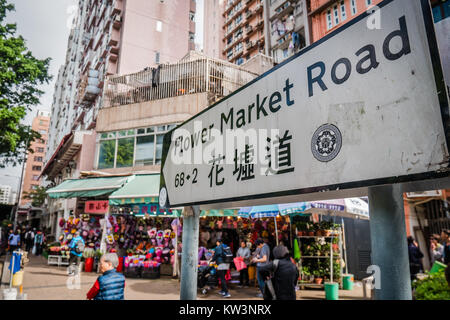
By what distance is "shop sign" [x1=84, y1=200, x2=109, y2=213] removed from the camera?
1405cm

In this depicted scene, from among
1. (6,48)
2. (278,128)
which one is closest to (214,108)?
(278,128)

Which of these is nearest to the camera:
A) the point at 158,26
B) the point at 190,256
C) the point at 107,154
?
the point at 190,256

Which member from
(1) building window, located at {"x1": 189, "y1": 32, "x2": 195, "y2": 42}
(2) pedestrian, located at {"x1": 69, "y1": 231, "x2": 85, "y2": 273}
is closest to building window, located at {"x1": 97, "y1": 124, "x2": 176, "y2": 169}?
(2) pedestrian, located at {"x1": 69, "y1": 231, "x2": 85, "y2": 273}

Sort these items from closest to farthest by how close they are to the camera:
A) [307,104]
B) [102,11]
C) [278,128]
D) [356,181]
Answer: [356,181] → [307,104] → [278,128] → [102,11]

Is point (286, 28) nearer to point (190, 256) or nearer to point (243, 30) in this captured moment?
point (243, 30)

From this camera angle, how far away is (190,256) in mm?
2988

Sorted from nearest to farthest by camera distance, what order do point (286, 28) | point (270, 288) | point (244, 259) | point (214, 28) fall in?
1. point (270, 288)
2. point (244, 259)
3. point (286, 28)
4. point (214, 28)

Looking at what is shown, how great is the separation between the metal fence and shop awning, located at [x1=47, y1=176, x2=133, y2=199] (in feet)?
16.3

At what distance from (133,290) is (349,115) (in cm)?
962

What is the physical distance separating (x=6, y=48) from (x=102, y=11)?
17.2 metres

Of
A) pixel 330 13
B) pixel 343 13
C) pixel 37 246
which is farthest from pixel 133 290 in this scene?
pixel 330 13

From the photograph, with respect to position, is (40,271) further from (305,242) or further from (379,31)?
(379,31)

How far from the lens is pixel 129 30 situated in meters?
23.7

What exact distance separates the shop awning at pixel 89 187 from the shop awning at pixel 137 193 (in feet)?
1.95
